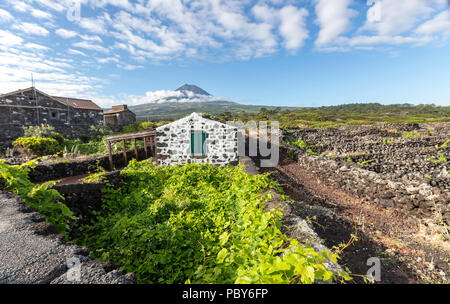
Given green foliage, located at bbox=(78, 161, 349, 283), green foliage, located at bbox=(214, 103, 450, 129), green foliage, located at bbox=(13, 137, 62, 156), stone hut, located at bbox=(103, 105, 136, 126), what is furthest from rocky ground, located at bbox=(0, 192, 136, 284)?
stone hut, located at bbox=(103, 105, 136, 126)

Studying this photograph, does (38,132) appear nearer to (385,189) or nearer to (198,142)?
(198,142)

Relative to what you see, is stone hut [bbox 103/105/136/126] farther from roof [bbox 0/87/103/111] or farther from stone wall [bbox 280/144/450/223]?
stone wall [bbox 280/144/450/223]

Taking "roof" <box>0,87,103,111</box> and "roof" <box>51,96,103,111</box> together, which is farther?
"roof" <box>51,96,103,111</box>

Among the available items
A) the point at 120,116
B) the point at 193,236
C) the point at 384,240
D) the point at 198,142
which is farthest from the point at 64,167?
the point at 120,116

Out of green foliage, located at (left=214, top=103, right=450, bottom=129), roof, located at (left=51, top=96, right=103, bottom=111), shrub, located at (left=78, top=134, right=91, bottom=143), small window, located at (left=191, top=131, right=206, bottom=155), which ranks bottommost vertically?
shrub, located at (left=78, top=134, right=91, bottom=143)

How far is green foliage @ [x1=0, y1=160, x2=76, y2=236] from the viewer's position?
443cm

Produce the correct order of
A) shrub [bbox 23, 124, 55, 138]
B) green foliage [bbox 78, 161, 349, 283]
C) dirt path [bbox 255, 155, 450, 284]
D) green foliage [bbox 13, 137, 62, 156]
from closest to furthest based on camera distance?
green foliage [bbox 78, 161, 349, 283]
dirt path [bbox 255, 155, 450, 284]
green foliage [bbox 13, 137, 62, 156]
shrub [bbox 23, 124, 55, 138]

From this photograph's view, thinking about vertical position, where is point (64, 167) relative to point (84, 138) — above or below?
below

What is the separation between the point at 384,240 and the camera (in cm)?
561

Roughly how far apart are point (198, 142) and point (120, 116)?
30.5 metres

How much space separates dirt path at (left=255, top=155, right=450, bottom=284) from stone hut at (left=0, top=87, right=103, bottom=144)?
30.2m

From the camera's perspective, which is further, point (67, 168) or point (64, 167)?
point (67, 168)
